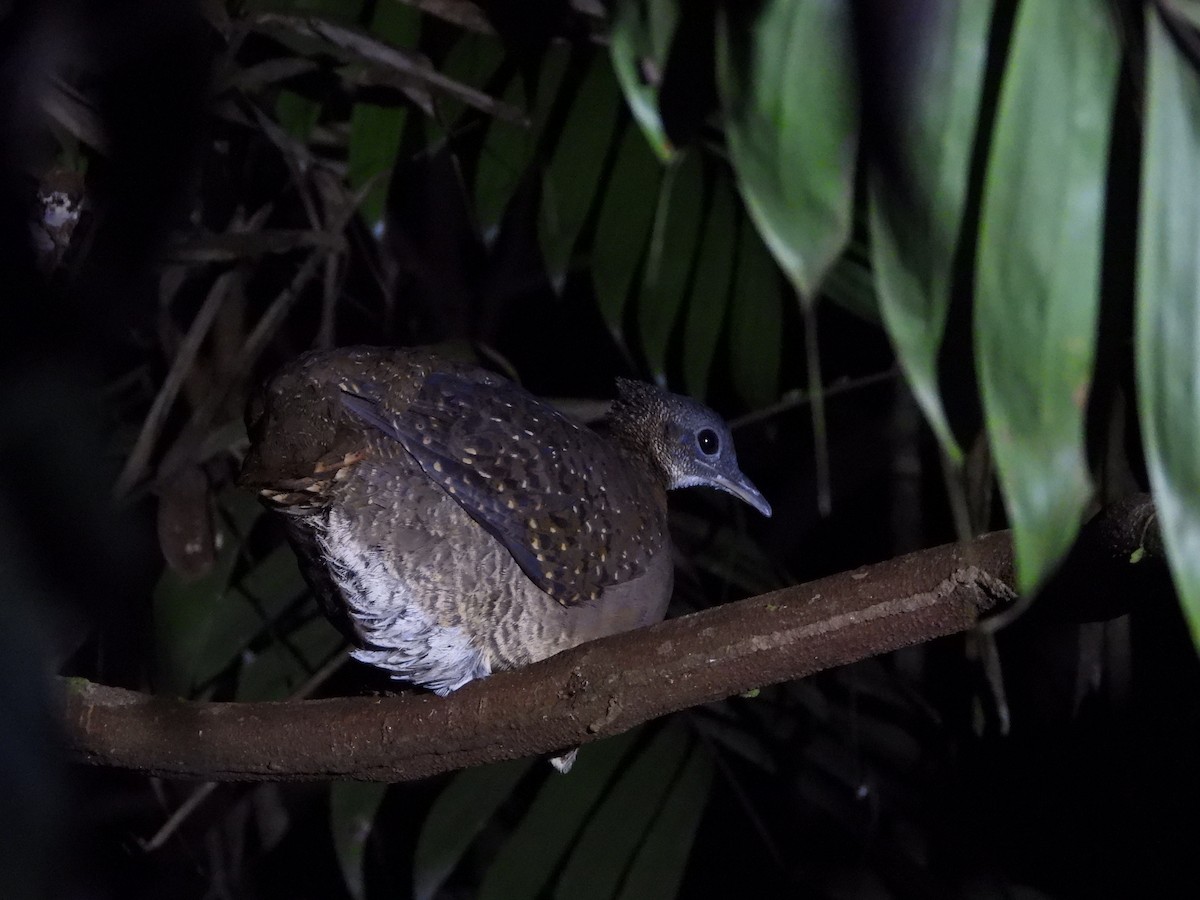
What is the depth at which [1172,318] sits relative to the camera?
2.15ft

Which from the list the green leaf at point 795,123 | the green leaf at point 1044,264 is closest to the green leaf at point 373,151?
the green leaf at point 795,123

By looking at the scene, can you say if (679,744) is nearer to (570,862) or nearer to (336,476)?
(570,862)

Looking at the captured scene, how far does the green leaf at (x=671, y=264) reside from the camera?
2162 millimetres

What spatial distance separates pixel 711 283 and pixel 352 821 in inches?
47.0

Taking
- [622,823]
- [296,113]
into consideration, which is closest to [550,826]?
[622,823]

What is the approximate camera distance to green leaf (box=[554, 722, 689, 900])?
6.49 feet

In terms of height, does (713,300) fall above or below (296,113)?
below

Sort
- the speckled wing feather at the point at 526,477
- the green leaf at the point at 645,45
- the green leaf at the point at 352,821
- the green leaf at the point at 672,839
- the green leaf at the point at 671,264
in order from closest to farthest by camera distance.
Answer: the green leaf at the point at 645,45 < the speckled wing feather at the point at 526,477 < the green leaf at the point at 672,839 < the green leaf at the point at 352,821 < the green leaf at the point at 671,264

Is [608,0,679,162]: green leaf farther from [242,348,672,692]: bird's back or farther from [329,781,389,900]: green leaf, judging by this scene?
[329,781,389,900]: green leaf

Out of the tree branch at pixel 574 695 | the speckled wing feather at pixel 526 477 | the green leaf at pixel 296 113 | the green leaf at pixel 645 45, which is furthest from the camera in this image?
the green leaf at pixel 296 113

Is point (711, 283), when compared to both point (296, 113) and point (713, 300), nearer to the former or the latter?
point (713, 300)

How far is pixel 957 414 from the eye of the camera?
29.6 inches

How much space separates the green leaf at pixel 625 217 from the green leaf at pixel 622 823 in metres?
0.80

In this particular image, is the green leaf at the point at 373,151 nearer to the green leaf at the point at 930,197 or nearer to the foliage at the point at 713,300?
the foliage at the point at 713,300
